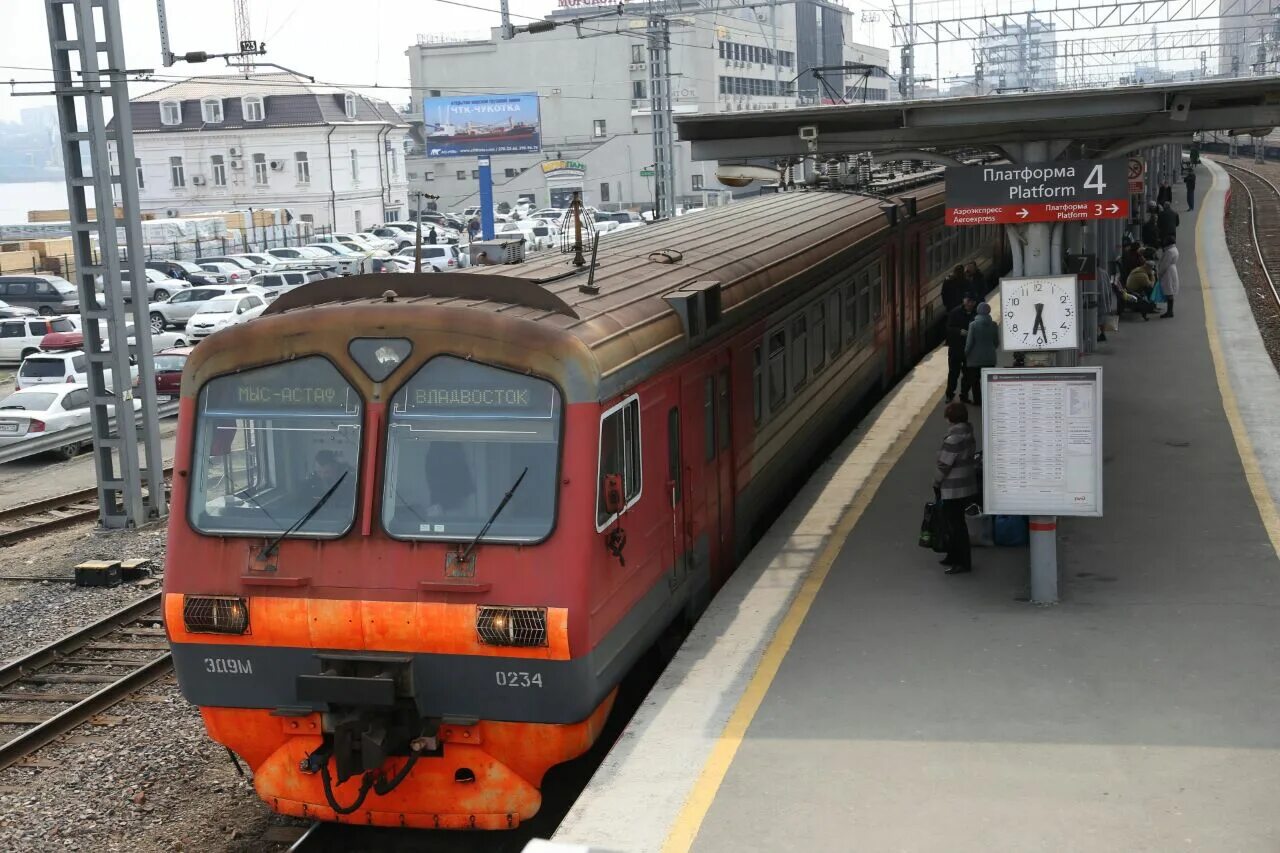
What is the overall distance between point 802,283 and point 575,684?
6313 millimetres

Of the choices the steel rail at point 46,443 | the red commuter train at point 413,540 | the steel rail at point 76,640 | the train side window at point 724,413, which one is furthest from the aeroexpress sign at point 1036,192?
the steel rail at point 46,443

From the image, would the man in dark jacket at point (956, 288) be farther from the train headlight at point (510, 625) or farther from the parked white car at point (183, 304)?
the parked white car at point (183, 304)

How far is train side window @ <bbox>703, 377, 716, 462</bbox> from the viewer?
9.88 meters

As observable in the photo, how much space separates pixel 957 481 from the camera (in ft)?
34.8

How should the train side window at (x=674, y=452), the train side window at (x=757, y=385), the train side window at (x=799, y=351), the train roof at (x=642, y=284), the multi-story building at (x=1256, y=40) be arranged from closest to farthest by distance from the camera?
the train roof at (x=642, y=284), the train side window at (x=674, y=452), the train side window at (x=757, y=385), the train side window at (x=799, y=351), the multi-story building at (x=1256, y=40)

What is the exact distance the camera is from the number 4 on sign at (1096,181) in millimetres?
9594

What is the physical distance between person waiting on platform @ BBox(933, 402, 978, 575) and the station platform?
222mm

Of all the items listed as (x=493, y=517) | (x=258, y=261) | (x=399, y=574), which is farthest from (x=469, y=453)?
(x=258, y=261)

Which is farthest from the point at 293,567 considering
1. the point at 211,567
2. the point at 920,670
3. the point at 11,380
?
the point at 11,380

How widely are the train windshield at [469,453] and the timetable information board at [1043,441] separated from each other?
3.54m

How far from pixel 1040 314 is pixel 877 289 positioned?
26.3ft

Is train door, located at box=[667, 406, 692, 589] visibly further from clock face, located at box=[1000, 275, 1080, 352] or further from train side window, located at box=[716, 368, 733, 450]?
clock face, located at box=[1000, 275, 1080, 352]

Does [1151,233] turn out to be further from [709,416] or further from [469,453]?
[469,453]

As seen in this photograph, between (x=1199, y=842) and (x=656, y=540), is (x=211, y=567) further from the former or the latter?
(x=1199, y=842)
